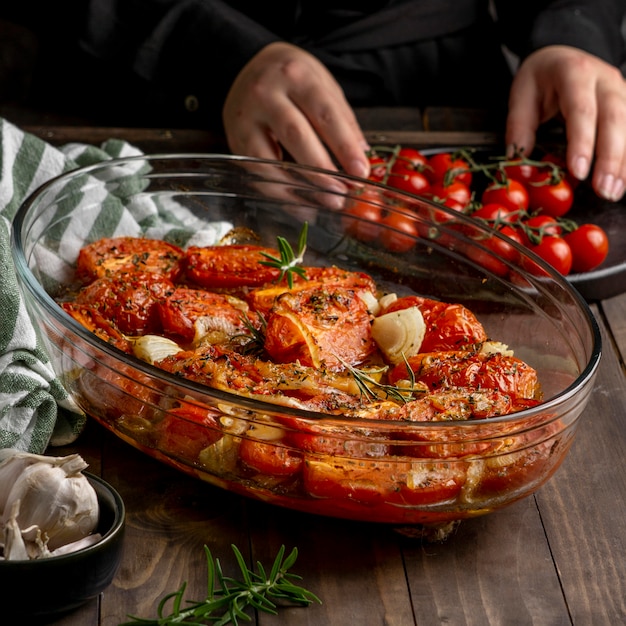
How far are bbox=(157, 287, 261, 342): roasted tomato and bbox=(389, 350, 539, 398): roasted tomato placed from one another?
25cm

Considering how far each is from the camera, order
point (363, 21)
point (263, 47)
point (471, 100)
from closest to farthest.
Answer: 1. point (263, 47)
2. point (363, 21)
3. point (471, 100)

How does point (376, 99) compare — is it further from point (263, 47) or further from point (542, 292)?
point (542, 292)

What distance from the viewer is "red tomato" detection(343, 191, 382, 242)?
1689 millimetres

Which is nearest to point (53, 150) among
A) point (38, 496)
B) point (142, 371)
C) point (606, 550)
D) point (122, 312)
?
point (122, 312)

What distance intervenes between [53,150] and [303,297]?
636mm

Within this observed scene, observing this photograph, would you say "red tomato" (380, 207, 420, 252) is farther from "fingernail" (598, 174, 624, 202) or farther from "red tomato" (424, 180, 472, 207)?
"fingernail" (598, 174, 624, 202)

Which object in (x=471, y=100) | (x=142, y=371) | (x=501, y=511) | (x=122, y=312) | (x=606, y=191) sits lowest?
(x=471, y=100)

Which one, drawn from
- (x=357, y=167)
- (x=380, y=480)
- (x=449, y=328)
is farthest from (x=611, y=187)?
(x=380, y=480)

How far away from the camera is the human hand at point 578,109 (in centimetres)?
212

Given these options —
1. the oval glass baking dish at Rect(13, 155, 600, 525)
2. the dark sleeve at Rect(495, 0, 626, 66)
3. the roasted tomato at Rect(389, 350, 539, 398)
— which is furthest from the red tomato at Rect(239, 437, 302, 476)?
the dark sleeve at Rect(495, 0, 626, 66)

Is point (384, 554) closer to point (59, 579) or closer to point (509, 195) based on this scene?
point (59, 579)

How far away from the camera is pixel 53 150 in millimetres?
1738

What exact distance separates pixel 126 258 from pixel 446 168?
2.93ft

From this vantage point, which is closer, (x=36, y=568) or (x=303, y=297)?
(x=36, y=568)
